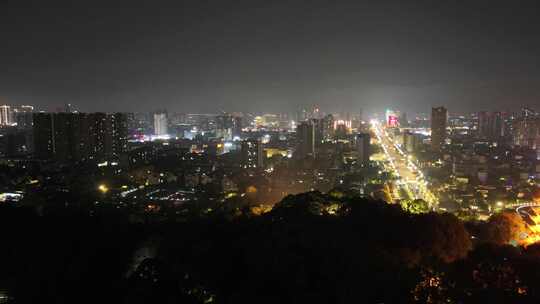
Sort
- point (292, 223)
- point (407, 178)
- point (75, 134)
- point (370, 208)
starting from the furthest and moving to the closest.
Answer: point (75, 134)
point (407, 178)
point (370, 208)
point (292, 223)

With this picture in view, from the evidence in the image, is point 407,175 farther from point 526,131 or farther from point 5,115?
point 5,115

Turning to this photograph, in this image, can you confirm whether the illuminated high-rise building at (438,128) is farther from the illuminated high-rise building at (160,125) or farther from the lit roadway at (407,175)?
the illuminated high-rise building at (160,125)

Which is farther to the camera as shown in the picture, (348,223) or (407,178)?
(407,178)

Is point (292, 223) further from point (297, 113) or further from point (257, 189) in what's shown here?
point (297, 113)

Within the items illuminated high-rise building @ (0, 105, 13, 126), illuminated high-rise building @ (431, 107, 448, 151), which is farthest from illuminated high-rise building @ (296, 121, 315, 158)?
illuminated high-rise building @ (0, 105, 13, 126)

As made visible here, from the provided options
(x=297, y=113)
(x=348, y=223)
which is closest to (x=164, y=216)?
(x=348, y=223)

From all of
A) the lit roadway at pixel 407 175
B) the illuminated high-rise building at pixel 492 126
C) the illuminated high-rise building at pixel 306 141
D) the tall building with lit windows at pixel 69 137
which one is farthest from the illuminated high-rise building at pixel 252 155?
the illuminated high-rise building at pixel 492 126
